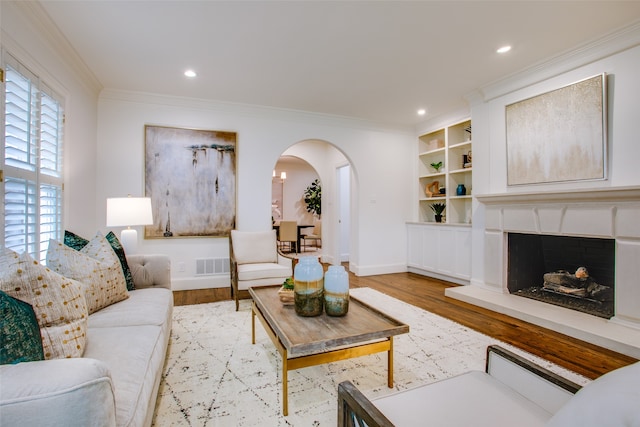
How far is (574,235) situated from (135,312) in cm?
381

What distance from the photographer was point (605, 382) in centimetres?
59

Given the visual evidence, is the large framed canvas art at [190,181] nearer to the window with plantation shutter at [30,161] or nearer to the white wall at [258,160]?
the white wall at [258,160]

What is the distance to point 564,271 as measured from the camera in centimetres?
343

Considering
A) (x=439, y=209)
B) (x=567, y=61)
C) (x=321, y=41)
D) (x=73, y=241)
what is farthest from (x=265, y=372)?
(x=439, y=209)

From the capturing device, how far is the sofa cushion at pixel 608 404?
1.68 feet

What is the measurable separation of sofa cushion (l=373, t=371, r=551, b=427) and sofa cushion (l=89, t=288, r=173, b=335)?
4.67 ft

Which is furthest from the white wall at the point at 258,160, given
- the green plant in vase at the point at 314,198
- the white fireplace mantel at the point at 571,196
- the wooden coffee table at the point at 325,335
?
the green plant in vase at the point at 314,198

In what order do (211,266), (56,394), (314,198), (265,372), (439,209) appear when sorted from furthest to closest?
(314,198), (439,209), (211,266), (265,372), (56,394)

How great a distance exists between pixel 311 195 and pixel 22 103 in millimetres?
7800

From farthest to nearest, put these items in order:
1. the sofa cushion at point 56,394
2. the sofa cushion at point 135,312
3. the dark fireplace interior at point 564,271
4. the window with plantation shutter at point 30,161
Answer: the dark fireplace interior at point 564,271 < the window with plantation shutter at point 30,161 < the sofa cushion at point 135,312 < the sofa cushion at point 56,394

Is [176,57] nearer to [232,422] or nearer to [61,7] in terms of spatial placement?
[61,7]

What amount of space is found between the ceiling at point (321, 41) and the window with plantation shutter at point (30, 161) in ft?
2.05

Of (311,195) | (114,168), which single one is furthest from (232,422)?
(311,195)

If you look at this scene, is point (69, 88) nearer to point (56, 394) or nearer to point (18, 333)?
point (18, 333)
